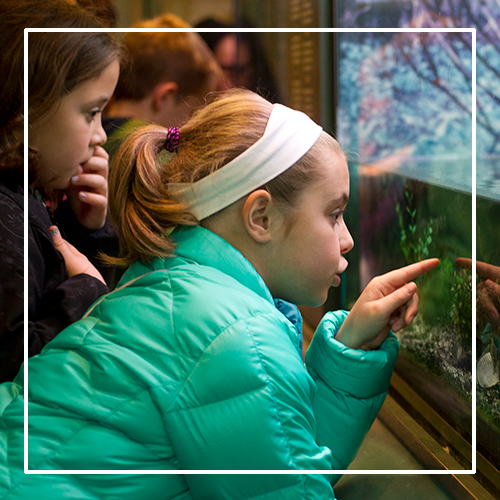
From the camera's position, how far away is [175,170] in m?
0.84

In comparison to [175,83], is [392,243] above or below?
below

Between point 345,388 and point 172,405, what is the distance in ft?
1.00

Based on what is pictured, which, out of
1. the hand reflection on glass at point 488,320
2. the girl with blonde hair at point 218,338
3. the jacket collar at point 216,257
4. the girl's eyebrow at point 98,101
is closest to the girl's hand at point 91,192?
the girl's eyebrow at point 98,101

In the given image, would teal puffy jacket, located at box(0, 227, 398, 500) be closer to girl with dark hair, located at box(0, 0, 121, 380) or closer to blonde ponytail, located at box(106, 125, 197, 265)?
blonde ponytail, located at box(106, 125, 197, 265)

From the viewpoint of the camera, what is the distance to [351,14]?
1199mm

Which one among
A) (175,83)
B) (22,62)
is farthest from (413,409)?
(175,83)

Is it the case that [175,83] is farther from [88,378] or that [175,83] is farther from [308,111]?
[88,378]

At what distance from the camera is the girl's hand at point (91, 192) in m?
1.17

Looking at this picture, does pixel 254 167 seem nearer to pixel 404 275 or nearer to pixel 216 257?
pixel 216 257

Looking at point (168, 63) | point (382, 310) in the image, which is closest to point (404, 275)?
point (382, 310)

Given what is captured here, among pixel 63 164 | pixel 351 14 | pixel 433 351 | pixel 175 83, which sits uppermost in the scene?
pixel 351 14

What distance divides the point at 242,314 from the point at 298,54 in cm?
98

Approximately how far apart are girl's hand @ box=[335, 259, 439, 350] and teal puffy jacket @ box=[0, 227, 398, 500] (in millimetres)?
148

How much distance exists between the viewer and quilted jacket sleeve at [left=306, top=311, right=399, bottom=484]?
86cm
